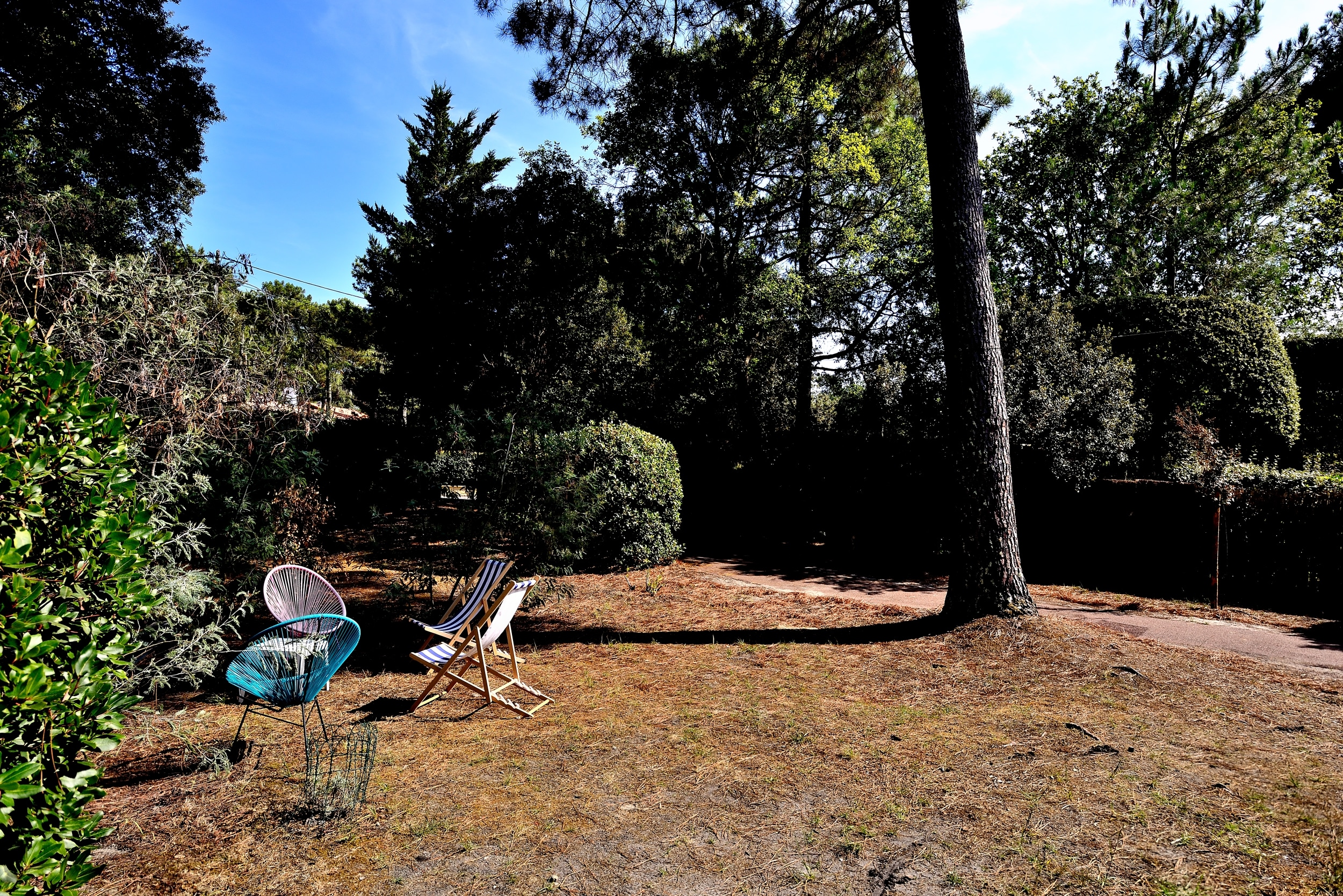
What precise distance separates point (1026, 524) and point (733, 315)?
25.6 ft

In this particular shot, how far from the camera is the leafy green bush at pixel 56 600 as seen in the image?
1.79m

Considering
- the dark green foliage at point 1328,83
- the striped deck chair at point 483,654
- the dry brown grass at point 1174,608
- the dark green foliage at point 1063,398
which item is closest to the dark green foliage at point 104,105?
the striped deck chair at point 483,654

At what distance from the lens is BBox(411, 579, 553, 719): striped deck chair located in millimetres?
4918

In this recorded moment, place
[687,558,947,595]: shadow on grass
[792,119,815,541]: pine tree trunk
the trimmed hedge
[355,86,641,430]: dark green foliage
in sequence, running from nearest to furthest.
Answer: the trimmed hedge, [687,558,947,595]: shadow on grass, [355,86,641,430]: dark green foliage, [792,119,815,541]: pine tree trunk

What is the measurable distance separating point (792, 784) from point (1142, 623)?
5.84m

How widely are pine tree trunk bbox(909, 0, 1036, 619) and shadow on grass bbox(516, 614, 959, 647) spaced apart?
379 millimetres

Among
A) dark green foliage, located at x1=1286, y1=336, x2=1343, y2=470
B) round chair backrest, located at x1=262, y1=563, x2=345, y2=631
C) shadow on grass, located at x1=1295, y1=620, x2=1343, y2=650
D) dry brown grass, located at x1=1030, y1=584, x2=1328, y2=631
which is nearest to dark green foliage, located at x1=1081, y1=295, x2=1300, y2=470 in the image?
dark green foliage, located at x1=1286, y1=336, x2=1343, y2=470

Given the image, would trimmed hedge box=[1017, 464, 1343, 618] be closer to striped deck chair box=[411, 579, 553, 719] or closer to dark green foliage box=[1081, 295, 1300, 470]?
dark green foliage box=[1081, 295, 1300, 470]

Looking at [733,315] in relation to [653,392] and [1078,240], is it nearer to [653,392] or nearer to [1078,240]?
[653,392]

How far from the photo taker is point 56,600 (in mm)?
2109

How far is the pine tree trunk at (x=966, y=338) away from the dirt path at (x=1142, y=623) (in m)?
Answer: 1.10

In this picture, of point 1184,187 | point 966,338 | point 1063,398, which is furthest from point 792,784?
point 1184,187

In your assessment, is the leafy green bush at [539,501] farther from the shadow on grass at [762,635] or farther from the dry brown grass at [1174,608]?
the dry brown grass at [1174,608]

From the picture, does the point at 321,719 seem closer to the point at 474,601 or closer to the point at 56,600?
the point at 474,601
